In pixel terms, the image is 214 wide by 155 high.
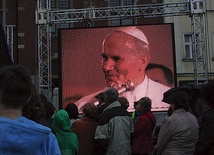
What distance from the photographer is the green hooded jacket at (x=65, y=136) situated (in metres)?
5.09

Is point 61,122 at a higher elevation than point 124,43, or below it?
below

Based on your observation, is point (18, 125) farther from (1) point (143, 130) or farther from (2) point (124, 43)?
(2) point (124, 43)

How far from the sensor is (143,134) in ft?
21.1

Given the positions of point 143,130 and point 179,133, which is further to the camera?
point 143,130

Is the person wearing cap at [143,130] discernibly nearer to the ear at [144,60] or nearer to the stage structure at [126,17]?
the stage structure at [126,17]

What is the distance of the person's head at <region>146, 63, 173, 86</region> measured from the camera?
15.3m

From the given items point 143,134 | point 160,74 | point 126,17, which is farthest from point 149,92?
point 143,134

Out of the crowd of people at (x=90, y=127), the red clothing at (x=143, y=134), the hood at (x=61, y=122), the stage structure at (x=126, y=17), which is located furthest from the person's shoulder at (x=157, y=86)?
the hood at (x=61, y=122)

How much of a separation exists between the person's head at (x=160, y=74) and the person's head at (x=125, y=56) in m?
0.27

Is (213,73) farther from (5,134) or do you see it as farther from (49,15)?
(5,134)

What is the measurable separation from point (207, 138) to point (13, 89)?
6.42 feet

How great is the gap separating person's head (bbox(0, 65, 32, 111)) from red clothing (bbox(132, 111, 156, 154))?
4.24 m

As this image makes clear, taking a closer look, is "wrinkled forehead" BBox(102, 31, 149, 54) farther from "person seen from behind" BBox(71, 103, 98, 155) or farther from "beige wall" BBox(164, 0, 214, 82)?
"person seen from behind" BBox(71, 103, 98, 155)

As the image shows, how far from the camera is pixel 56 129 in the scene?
518 centimetres
